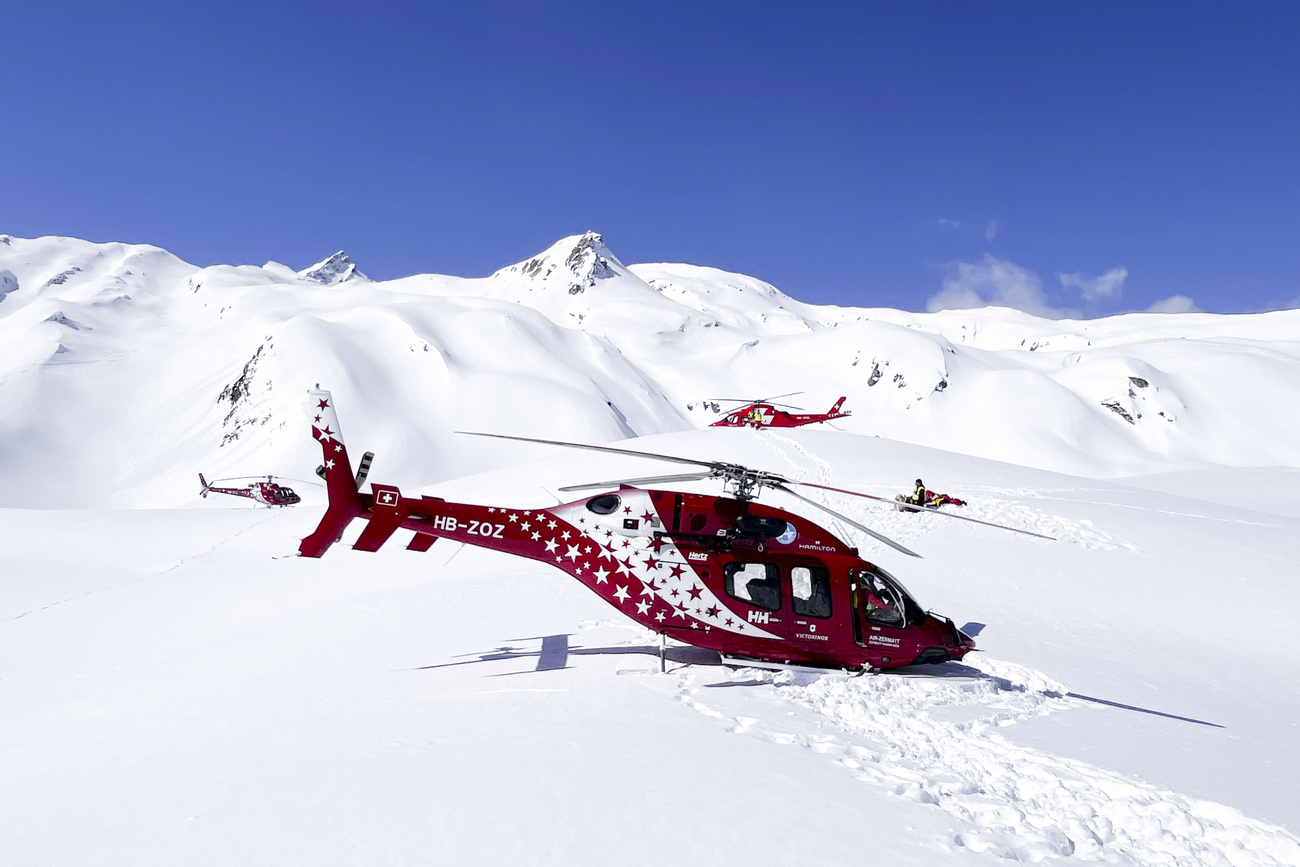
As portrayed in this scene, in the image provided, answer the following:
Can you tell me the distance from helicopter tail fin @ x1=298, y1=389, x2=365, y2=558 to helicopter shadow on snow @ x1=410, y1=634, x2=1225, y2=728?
237 centimetres

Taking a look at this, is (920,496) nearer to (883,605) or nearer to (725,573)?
(883,605)

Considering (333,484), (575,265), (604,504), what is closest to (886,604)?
(604,504)

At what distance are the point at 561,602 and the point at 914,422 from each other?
89.3m

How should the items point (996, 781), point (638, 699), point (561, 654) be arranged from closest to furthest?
point (996, 781) < point (638, 699) < point (561, 654)

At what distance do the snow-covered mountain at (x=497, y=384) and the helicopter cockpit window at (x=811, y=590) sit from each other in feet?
178

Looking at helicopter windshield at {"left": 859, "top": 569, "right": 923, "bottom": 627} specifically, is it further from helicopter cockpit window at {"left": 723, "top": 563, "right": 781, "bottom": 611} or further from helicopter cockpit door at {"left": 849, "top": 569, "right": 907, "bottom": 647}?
helicopter cockpit window at {"left": 723, "top": 563, "right": 781, "bottom": 611}

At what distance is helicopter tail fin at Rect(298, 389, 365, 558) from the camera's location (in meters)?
9.45

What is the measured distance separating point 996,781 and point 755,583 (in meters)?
3.66

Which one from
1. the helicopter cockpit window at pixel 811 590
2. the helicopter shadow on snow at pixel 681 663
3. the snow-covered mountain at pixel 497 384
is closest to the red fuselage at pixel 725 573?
the helicopter cockpit window at pixel 811 590

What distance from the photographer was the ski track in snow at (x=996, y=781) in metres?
5.54

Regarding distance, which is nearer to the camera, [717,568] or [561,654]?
[717,568]

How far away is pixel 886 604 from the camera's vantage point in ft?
30.6

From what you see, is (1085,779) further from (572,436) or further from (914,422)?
(914,422)

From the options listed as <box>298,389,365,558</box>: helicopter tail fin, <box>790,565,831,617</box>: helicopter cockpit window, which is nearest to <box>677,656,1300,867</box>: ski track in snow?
<box>790,565,831,617</box>: helicopter cockpit window
